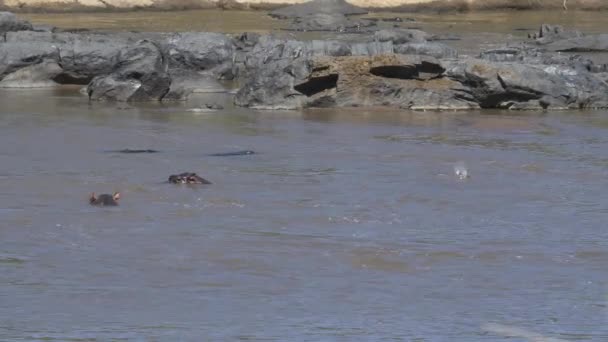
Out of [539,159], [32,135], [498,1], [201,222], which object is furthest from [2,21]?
[498,1]

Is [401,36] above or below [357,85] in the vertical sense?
below

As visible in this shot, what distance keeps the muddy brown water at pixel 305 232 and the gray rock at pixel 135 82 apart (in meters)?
2.03

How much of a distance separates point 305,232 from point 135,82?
835 cm

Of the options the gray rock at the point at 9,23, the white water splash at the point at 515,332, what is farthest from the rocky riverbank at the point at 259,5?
the white water splash at the point at 515,332

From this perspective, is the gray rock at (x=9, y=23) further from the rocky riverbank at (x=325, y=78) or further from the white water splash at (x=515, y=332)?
the white water splash at (x=515, y=332)

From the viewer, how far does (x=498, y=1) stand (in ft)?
130

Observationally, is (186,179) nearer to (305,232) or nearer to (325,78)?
(305,232)

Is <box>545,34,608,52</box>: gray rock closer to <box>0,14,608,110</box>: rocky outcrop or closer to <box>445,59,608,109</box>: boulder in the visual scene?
<box>0,14,608,110</box>: rocky outcrop

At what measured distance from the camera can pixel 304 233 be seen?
8258mm

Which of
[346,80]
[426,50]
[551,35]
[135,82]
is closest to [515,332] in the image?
[346,80]

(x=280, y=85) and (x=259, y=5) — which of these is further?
(x=259, y=5)

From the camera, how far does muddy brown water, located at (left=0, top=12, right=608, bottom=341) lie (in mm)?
6156

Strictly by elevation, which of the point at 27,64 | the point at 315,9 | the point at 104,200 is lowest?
the point at 315,9

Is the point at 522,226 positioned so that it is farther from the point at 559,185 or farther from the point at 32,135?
the point at 32,135
